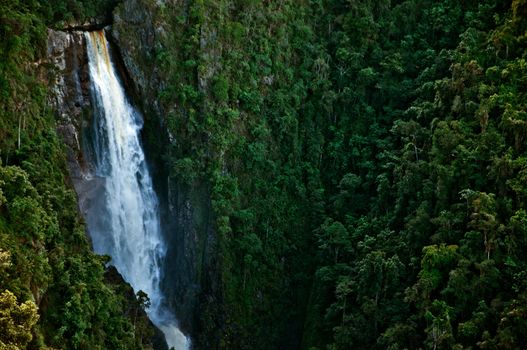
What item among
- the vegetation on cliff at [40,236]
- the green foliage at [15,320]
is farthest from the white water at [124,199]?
the green foliage at [15,320]

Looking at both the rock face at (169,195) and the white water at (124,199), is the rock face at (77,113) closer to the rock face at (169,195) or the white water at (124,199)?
the white water at (124,199)

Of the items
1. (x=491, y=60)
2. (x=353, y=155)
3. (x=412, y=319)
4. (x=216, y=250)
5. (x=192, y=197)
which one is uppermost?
(x=491, y=60)

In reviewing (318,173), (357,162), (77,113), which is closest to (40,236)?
(77,113)

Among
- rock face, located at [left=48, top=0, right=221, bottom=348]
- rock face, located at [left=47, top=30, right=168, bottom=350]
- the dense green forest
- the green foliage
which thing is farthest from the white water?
the green foliage

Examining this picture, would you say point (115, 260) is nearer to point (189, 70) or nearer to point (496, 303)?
point (189, 70)

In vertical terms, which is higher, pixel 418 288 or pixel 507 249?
pixel 507 249

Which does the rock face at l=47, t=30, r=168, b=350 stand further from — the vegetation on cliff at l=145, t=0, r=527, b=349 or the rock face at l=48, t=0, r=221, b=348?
the vegetation on cliff at l=145, t=0, r=527, b=349

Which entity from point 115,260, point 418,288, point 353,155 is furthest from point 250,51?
point 418,288
